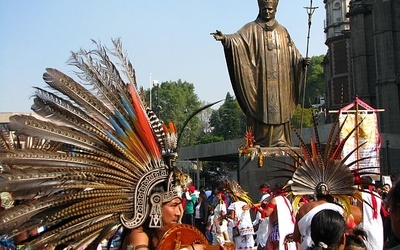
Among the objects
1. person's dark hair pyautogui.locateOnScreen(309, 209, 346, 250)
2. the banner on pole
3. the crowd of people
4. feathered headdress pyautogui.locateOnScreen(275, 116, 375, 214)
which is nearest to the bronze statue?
the crowd of people

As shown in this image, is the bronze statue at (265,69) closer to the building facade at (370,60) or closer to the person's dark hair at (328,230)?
the person's dark hair at (328,230)

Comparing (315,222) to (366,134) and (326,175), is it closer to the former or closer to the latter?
(326,175)

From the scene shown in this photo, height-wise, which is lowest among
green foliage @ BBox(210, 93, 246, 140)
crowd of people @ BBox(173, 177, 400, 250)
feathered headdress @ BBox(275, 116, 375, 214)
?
crowd of people @ BBox(173, 177, 400, 250)

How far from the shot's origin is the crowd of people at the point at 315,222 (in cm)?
458

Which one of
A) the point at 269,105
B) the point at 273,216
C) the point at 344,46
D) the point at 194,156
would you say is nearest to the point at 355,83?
the point at 344,46

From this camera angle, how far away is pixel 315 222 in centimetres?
466

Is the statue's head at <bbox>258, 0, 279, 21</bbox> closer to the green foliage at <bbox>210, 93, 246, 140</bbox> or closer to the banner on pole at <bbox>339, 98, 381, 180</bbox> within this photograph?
the banner on pole at <bbox>339, 98, 381, 180</bbox>

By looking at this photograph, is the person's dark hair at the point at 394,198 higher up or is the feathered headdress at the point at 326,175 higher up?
the feathered headdress at the point at 326,175

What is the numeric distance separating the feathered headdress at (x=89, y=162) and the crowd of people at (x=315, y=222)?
61 centimetres

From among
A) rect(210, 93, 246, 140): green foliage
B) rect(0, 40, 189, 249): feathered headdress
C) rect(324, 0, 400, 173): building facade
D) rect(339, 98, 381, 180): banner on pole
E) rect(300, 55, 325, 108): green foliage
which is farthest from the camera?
rect(300, 55, 325, 108): green foliage

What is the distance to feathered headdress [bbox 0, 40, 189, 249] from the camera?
4.84 m

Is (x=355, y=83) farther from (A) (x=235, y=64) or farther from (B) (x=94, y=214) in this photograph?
(B) (x=94, y=214)

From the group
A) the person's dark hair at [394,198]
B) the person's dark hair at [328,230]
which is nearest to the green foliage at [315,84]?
the person's dark hair at [328,230]

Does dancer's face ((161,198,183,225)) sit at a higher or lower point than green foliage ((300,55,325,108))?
lower
